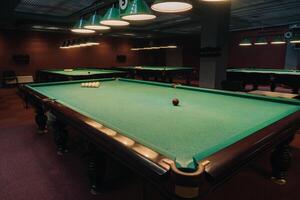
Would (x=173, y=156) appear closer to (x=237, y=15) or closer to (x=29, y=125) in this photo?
(x=29, y=125)

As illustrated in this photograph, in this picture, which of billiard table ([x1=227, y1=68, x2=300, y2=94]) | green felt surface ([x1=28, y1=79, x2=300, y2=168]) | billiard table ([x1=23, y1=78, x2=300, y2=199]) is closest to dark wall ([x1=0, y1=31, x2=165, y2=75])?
billiard table ([x1=227, y1=68, x2=300, y2=94])

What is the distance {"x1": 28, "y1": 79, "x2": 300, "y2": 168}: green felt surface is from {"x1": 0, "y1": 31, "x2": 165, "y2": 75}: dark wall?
920 cm

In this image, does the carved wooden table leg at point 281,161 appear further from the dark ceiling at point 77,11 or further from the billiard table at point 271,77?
the billiard table at point 271,77

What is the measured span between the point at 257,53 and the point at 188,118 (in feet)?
33.5

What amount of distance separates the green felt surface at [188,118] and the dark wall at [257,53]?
830cm

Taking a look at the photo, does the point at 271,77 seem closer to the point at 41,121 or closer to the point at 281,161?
the point at 281,161

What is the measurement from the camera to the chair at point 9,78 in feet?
30.0

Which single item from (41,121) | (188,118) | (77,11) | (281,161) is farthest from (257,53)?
(188,118)

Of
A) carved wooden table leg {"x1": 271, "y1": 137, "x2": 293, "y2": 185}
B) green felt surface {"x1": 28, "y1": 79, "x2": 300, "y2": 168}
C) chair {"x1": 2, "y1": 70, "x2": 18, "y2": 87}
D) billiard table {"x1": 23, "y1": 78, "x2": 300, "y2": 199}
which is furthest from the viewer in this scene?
chair {"x1": 2, "y1": 70, "x2": 18, "y2": 87}

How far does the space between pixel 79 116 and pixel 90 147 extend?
0.33m

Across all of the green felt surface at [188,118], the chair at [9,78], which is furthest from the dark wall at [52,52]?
the green felt surface at [188,118]

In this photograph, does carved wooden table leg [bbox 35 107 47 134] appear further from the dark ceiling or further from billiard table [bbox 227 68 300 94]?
billiard table [bbox 227 68 300 94]

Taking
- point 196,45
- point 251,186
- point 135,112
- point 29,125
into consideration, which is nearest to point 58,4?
point 29,125

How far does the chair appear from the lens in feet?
30.0
